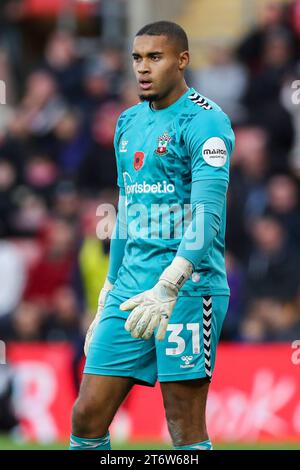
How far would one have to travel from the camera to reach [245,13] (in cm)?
1623

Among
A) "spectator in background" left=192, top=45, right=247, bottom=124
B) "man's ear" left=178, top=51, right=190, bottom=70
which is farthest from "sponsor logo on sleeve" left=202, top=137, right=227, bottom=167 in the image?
"spectator in background" left=192, top=45, right=247, bottom=124

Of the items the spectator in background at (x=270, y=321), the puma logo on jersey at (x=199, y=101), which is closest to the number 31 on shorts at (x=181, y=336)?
the puma logo on jersey at (x=199, y=101)

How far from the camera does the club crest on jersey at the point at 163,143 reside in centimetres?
598

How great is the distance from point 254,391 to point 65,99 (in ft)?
16.1

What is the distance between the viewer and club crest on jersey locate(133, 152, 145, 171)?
19.9ft

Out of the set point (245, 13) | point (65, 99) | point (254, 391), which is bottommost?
point (254, 391)

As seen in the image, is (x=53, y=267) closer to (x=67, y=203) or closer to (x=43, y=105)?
(x=67, y=203)

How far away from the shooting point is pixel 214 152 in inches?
228

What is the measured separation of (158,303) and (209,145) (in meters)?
0.80

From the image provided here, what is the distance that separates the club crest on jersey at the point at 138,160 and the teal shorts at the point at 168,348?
67cm

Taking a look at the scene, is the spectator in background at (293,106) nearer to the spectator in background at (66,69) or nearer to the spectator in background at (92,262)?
the spectator in background at (92,262)

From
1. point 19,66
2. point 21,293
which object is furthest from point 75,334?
point 19,66

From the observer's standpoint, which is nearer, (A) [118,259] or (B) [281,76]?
(A) [118,259]
